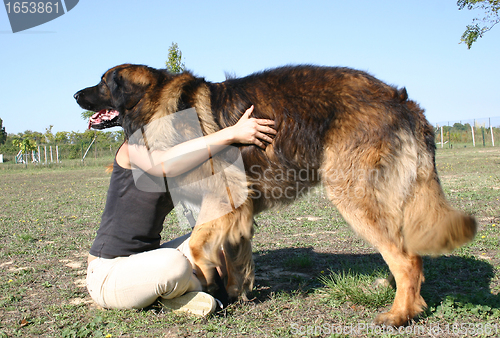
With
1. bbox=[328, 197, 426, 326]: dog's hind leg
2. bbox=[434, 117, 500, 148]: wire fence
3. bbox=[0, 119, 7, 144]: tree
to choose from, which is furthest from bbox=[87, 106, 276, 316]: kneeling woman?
bbox=[0, 119, 7, 144]: tree

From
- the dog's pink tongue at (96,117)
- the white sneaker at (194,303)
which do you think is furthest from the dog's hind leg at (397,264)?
the dog's pink tongue at (96,117)

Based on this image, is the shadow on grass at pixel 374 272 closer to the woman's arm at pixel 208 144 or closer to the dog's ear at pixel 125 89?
the woman's arm at pixel 208 144

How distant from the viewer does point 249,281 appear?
9.70 feet

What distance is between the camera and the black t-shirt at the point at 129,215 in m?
2.71

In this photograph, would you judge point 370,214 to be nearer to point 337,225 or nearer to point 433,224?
point 433,224

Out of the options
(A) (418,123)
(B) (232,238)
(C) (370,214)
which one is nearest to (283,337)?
(B) (232,238)

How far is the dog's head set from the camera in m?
2.64

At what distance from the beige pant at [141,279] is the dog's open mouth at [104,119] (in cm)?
107

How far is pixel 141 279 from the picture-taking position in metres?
2.48

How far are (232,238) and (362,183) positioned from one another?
0.99 m

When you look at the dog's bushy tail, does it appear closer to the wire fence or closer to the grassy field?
the grassy field

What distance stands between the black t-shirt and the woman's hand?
703mm

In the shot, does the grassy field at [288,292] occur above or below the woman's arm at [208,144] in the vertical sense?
below

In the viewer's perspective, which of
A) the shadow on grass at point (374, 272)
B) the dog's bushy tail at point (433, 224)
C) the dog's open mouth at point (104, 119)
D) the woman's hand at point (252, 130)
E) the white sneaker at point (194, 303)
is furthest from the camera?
the dog's open mouth at point (104, 119)
